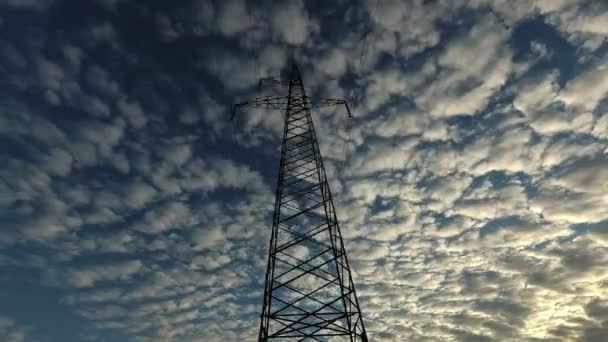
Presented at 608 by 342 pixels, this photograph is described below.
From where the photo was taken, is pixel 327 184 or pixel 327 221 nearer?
pixel 327 221

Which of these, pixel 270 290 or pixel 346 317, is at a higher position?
pixel 270 290

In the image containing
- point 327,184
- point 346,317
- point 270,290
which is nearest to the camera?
point 346,317

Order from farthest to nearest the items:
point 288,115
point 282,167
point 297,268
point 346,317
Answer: point 288,115
point 282,167
point 297,268
point 346,317

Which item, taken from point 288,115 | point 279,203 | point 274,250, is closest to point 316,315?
point 274,250

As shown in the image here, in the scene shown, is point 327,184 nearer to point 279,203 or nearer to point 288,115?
point 279,203

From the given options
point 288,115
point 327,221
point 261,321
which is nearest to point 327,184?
point 327,221

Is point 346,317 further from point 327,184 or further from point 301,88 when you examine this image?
point 301,88

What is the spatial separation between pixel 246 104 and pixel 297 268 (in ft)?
43.0

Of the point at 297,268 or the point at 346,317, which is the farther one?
the point at 297,268

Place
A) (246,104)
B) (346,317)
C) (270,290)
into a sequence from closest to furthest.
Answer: (346,317)
(270,290)
(246,104)

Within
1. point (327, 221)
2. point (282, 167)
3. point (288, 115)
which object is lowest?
point (327, 221)

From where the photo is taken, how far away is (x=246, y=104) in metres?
25.5

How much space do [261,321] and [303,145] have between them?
11427 millimetres

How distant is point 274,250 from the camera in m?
17.8
